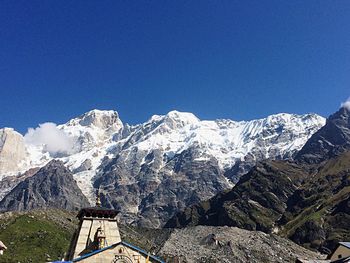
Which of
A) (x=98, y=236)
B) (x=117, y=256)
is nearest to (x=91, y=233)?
(x=98, y=236)

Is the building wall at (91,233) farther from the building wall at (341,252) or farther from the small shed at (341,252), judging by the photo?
the building wall at (341,252)

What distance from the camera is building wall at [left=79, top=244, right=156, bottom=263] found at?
52.8m

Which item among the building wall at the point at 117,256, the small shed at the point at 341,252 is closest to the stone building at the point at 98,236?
the building wall at the point at 117,256

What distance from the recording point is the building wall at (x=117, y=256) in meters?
52.8

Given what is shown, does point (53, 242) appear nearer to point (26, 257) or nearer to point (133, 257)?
point (26, 257)

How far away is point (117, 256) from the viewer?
5375 cm

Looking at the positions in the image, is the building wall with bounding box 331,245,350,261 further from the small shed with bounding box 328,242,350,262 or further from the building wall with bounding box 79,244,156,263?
the building wall with bounding box 79,244,156,263

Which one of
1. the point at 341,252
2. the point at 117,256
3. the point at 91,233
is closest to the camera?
the point at 117,256

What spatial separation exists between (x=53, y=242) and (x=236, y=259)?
78.2m

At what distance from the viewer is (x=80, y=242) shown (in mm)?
61844

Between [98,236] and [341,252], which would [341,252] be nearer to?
[341,252]

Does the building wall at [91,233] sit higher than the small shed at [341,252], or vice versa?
the building wall at [91,233]

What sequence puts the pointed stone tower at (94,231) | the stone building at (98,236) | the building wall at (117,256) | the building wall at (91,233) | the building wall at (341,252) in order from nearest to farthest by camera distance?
the building wall at (117,256), the stone building at (98,236), the pointed stone tower at (94,231), the building wall at (91,233), the building wall at (341,252)

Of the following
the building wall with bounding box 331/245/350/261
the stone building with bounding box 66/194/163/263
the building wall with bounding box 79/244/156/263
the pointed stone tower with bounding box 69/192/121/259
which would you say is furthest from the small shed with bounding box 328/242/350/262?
the pointed stone tower with bounding box 69/192/121/259
